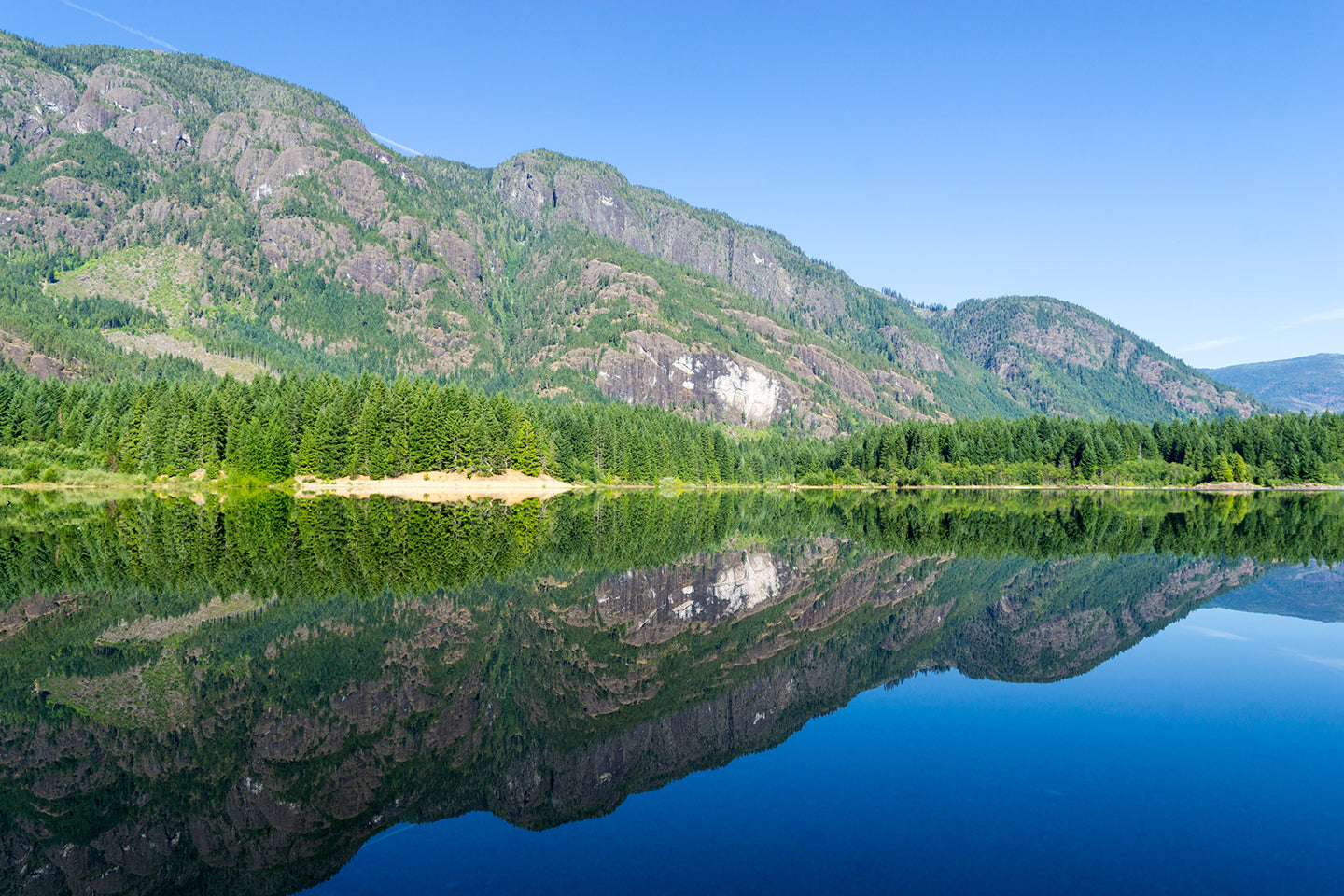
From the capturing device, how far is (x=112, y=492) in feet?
310

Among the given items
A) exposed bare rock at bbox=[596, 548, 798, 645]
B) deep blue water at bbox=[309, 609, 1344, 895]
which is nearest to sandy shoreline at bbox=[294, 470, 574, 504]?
exposed bare rock at bbox=[596, 548, 798, 645]

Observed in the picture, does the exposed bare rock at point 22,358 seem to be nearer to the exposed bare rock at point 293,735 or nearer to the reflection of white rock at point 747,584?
the reflection of white rock at point 747,584

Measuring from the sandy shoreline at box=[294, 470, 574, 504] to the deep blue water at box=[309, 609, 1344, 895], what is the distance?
289 ft

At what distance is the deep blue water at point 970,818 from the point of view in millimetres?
9789

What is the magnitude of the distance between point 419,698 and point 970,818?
36.1 feet

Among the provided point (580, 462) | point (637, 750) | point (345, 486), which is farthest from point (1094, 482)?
point (637, 750)

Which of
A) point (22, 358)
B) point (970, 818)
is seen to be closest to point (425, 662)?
point (970, 818)

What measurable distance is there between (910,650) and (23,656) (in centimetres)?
2255

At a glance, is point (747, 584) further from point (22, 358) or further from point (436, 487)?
point (22, 358)

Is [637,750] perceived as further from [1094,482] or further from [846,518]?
[1094,482]

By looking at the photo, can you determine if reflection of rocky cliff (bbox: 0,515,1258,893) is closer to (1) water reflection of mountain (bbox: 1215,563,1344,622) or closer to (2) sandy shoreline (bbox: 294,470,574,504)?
(1) water reflection of mountain (bbox: 1215,563,1344,622)

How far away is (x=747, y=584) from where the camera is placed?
3300 centimetres

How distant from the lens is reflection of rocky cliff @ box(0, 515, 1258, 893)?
11203mm

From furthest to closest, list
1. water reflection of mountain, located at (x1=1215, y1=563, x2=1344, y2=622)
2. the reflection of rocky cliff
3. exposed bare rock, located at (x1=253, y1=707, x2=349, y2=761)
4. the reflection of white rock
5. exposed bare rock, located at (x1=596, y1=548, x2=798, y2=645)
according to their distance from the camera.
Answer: the reflection of white rock < water reflection of mountain, located at (x1=1215, y1=563, x2=1344, y2=622) < exposed bare rock, located at (x1=596, y1=548, x2=798, y2=645) < exposed bare rock, located at (x1=253, y1=707, x2=349, y2=761) < the reflection of rocky cliff
